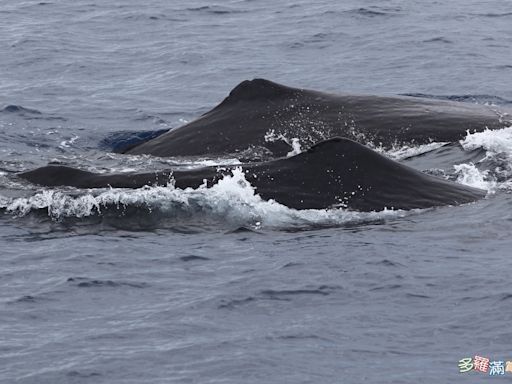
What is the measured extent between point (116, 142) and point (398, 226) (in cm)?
717

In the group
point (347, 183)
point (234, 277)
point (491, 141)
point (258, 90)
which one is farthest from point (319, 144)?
point (258, 90)

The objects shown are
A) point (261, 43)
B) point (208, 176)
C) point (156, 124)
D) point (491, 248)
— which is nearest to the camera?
point (491, 248)

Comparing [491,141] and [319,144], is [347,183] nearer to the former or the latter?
[319,144]

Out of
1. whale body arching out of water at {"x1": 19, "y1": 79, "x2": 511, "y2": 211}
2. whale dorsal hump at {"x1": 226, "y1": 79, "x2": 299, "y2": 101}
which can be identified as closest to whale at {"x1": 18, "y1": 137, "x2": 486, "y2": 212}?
whale body arching out of water at {"x1": 19, "y1": 79, "x2": 511, "y2": 211}

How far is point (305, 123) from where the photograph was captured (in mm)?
14516

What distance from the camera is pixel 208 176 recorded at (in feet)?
41.0

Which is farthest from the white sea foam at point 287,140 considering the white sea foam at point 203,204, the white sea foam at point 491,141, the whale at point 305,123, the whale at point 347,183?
the white sea foam at point 203,204

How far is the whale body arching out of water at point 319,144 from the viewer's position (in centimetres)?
1188

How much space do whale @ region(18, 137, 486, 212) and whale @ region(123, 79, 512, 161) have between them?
1.83 meters

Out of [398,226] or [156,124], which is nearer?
[398,226]

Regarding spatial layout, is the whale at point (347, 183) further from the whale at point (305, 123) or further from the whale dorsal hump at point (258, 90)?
the whale dorsal hump at point (258, 90)

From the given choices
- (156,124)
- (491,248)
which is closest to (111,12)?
(156,124)

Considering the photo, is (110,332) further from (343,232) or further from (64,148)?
(64,148)

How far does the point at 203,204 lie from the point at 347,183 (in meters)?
1.32
